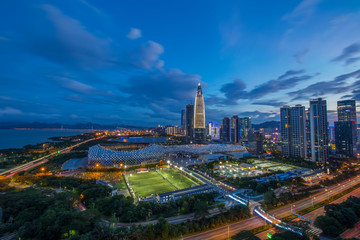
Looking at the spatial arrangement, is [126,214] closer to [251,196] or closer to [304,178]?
[251,196]

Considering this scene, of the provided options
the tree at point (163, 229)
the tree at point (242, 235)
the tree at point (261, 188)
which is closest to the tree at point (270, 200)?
the tree at point (261, 188)

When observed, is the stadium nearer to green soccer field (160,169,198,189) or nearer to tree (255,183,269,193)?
green soccer field (160,169,198,189)

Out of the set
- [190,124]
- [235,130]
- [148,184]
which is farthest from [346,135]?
[190,124]

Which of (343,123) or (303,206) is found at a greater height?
(343,123)

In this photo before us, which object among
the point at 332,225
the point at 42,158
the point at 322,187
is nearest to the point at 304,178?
the point at 322,187

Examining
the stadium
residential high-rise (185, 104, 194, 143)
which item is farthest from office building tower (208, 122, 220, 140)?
the stadium

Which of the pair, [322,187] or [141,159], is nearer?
[322,187]
